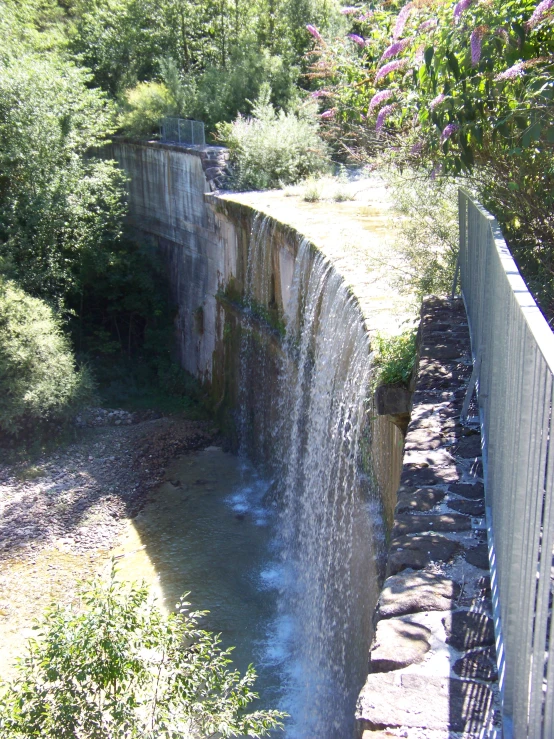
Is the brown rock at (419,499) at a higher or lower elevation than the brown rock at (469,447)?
lower

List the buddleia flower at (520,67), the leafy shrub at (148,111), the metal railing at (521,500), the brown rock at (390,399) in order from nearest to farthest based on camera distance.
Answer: the metal railing at (521,500), the buddleia flower at (520,67), the brown rock at (390,399), the leafy shrub at (148,111)

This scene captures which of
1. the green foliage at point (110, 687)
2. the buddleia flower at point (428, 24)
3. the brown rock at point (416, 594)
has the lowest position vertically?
the green foliage at point (110, 687)

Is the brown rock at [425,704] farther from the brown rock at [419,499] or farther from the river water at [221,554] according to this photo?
the river water at [221,554]

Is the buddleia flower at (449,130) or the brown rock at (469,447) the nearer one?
the brown rock at (469,447)

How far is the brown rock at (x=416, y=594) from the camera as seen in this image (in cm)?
273

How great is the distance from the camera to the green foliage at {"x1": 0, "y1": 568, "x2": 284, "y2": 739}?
4254 mm

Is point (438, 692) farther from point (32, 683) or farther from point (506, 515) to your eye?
point (32, 683)

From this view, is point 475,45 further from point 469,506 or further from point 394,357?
point 469,506

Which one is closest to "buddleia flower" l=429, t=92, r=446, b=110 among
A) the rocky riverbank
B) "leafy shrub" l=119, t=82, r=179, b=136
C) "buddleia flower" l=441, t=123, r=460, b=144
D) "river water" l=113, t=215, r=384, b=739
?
"buddleia flower" l=441, t=123, r=460, b=144

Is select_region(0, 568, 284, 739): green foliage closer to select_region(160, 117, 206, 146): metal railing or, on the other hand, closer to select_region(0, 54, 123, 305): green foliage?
select_region(0, 54, 123, 305): green foliage

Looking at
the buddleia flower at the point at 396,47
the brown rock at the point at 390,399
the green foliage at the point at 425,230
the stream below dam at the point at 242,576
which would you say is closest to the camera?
the buddleia flower at the point at 396,47

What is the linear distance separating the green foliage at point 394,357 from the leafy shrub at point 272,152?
340 inches

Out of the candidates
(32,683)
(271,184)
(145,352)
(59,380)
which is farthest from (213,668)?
(145,352)

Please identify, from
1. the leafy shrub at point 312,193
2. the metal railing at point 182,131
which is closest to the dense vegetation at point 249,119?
the metal railing at point 182,131
